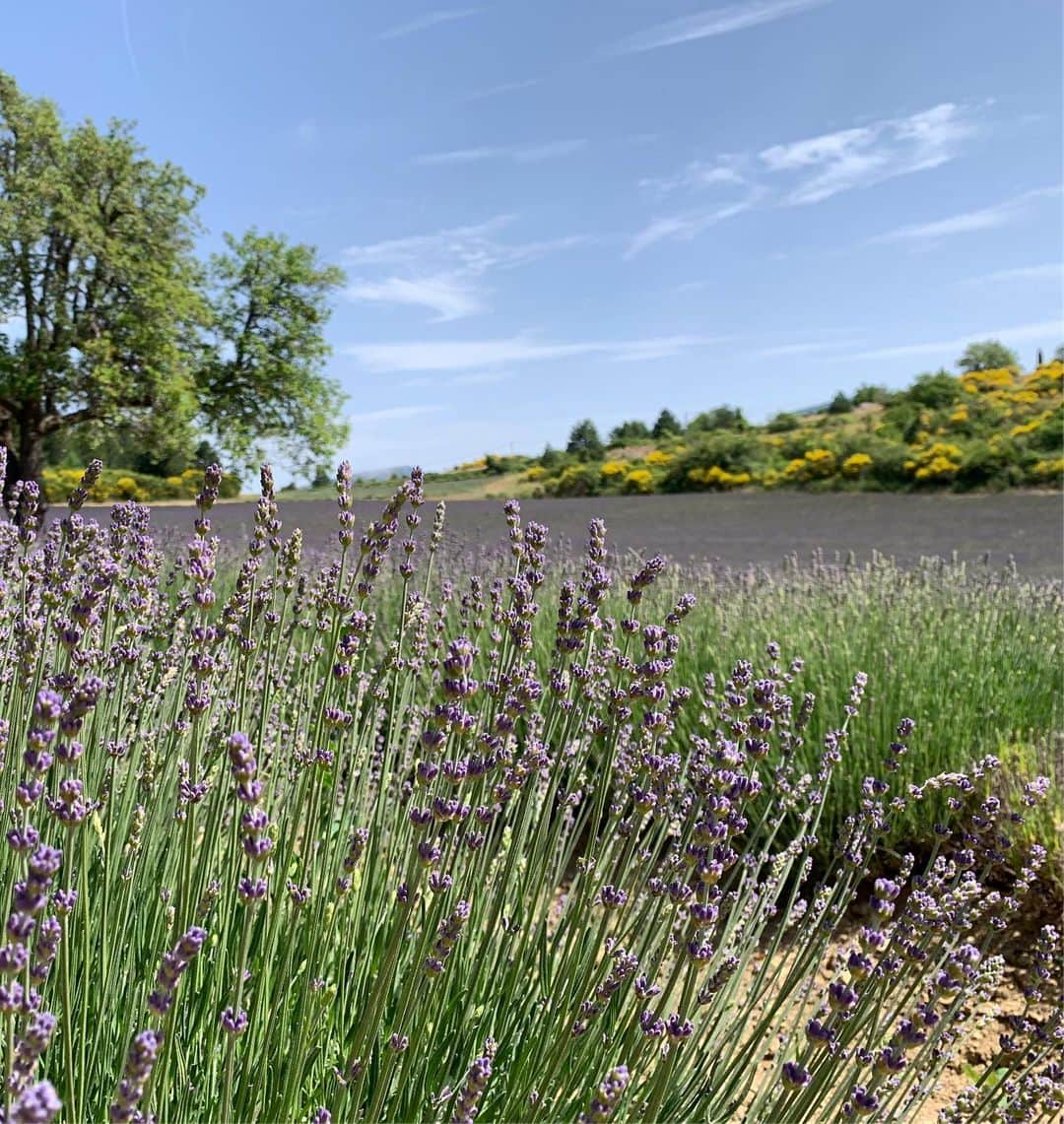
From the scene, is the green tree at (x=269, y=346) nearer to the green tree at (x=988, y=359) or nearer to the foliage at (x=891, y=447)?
the foliage at (x=891, y=447)

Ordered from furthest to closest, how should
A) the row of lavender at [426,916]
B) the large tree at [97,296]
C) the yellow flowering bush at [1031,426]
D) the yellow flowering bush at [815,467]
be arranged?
the yellow flowering bush at [815,467] < the yellow flowering bush at [1031,426] < the large tree at [97,296] < the row of lavender at [426,916]

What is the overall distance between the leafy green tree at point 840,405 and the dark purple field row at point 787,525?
47.4 feet

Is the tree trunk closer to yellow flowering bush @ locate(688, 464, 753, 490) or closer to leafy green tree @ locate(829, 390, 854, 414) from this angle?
yellow flowering bush @ locate(688, 464, 753, 490)

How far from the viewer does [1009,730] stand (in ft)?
13.0

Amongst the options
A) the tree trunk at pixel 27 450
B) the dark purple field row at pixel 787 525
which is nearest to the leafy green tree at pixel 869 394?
the dark purple field row at pixel 787 525

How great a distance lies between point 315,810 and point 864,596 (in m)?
4.38

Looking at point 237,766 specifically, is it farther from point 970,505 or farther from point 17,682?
point 970,505

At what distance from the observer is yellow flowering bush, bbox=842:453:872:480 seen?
2347cm

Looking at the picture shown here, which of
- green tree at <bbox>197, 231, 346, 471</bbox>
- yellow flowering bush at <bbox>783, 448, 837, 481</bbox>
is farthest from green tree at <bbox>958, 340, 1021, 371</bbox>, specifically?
green tree at <bbox>197, 231, 346, 471</bbox>

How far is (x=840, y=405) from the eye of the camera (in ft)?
114

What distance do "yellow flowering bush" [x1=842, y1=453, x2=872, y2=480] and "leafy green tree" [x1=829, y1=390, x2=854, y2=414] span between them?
11.6m

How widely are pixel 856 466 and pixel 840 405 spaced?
1224 centimetres

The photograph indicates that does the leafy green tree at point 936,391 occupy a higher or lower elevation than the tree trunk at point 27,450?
higher

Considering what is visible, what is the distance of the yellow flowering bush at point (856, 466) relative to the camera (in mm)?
23469
